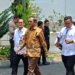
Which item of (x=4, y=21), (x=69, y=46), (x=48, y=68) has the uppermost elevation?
(x=69, y=46)

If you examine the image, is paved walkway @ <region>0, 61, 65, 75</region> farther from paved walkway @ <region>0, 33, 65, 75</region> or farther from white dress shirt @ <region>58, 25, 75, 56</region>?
white dress shirt @ <region>58, 25, 75, 56</region>

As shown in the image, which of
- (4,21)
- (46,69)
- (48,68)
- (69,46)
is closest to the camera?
(69,46)

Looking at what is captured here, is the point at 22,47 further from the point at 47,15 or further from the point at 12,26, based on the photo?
the point at 47,15

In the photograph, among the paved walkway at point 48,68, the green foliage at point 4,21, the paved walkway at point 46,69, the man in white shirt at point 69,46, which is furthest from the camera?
the green foliage at point 4,21

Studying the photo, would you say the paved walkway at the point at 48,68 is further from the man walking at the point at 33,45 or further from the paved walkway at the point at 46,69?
the man walking at the point at 33,45

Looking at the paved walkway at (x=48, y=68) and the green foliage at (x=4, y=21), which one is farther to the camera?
the green foliage at (x=4, y=21)

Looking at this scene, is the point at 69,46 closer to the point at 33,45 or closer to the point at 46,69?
A: the point at 33,45

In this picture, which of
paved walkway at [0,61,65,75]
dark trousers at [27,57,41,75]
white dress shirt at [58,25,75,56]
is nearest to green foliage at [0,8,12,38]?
paved walkway at [0,61,65,75]

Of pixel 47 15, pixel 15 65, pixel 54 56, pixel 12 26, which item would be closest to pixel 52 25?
pixel 47 15

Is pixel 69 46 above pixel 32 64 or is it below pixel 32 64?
above

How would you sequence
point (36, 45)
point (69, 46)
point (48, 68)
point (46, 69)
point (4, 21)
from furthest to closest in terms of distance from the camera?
point (4, 21), point (48, 68), point (46, 69), point (36, 45), point (69, 46)

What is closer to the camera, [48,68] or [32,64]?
[32,64]

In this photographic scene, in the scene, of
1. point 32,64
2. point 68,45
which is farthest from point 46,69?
point 68,45

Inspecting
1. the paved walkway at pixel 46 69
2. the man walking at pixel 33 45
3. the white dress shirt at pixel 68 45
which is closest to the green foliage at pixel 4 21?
the paved walkway at pixel 46 69
